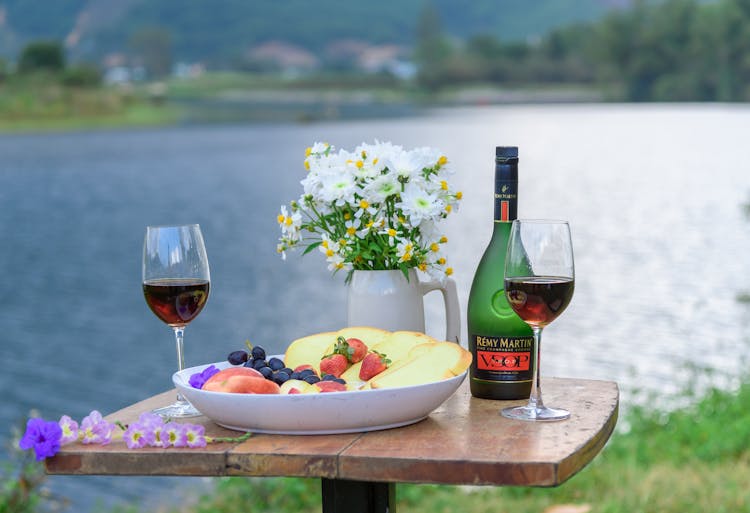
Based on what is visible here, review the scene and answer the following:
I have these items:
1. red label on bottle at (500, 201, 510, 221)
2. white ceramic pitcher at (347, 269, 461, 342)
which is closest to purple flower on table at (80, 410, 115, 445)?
white ceramic pitcher at (347, 269, 461, 342)

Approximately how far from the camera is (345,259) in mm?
2201

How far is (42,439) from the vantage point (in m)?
1.75

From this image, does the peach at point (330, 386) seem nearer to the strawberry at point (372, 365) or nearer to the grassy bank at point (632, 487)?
the strawberry at point (372, 365)

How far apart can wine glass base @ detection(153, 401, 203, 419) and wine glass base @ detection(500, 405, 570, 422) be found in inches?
23.5

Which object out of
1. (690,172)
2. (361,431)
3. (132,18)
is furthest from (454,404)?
(132,18)

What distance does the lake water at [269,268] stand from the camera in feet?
30.7

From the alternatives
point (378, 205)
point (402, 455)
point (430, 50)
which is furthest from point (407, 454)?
point (430, 50)

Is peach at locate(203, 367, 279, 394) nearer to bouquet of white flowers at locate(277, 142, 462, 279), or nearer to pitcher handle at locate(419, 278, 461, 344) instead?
bouquet of white flowers at locate(277, 142, 462, 279)

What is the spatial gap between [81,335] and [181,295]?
34.1 ft

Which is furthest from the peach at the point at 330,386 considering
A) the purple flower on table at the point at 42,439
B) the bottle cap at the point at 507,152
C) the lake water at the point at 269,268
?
the lake water at the point at 269,268

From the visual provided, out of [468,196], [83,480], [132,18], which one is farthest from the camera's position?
[132,18]

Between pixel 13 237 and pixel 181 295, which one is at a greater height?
pixel 181 295

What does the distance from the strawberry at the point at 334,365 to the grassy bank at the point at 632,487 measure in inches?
95.4

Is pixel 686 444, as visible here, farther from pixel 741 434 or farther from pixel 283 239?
pixel 283 239
